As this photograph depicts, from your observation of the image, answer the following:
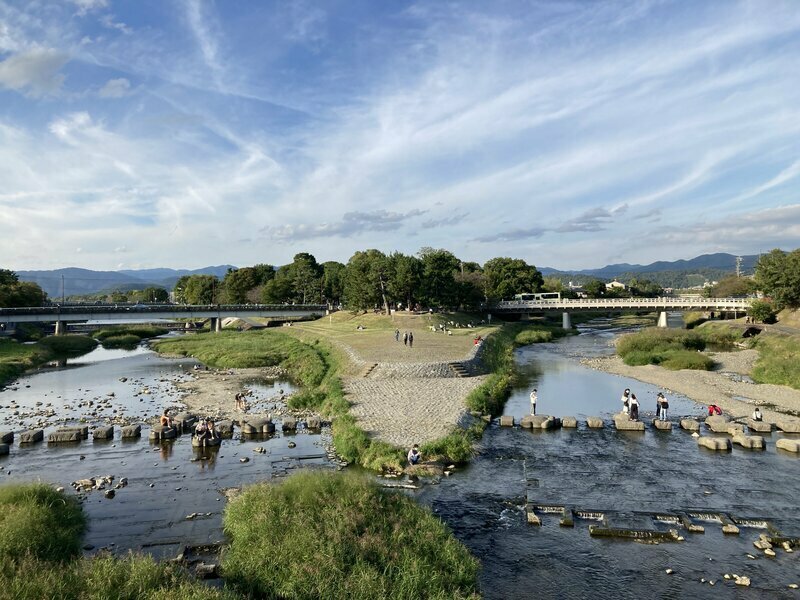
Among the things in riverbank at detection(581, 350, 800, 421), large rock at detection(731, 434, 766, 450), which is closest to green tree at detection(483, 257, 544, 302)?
riverbank at detection(581, 350, 800, 421)

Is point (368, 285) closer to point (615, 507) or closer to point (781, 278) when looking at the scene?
point (781, 278)

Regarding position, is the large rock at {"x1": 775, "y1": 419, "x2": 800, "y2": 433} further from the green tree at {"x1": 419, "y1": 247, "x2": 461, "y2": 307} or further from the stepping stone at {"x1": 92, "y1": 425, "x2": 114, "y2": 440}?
the green tree at {"x1": 419, "y1": 247, "x2": 461, "y2": 307}

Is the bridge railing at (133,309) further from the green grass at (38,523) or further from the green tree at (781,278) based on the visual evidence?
the green tree at (781,278)

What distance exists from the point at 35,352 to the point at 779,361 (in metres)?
81.6

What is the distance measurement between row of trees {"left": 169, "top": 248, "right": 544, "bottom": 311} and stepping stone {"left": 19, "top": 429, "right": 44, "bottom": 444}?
6126 cm

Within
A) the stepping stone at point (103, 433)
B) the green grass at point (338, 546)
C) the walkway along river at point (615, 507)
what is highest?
the green grass at point (338, 546)

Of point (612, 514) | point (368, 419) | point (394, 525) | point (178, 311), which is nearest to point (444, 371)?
point (368, 419)

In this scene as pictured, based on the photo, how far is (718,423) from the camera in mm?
30391

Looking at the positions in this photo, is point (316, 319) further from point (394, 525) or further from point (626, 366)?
point (394, 525)

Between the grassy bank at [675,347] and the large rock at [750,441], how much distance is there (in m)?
27.1

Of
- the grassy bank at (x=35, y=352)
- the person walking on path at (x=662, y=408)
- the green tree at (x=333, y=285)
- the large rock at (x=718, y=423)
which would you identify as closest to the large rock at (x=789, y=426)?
the large rock at (x=718, y=423)

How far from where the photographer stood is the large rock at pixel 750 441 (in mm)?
26922

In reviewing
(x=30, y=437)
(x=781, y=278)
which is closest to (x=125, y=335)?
(x=30, y=437)

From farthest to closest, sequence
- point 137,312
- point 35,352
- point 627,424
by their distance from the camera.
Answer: point 137,312 < point 35,352 < point 627,424
